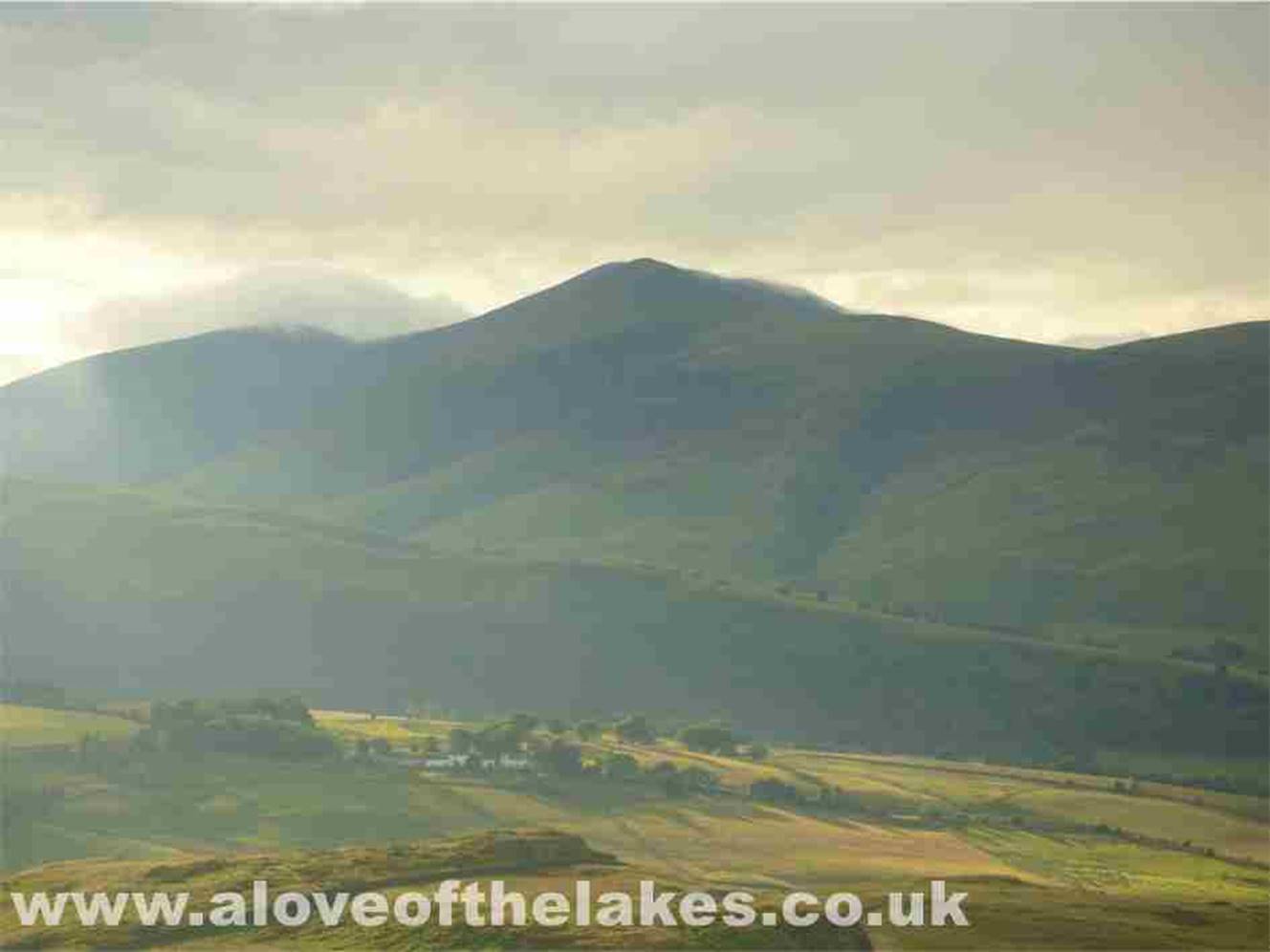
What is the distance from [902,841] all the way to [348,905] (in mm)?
77910

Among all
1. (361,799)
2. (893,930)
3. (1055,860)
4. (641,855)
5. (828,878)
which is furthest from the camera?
(361,799)

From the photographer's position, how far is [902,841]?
7003 inches

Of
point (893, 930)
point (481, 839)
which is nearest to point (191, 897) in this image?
point (481, 839)

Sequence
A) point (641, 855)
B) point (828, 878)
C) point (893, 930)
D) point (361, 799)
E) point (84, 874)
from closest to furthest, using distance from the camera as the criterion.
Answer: point (893, 930), point (84, 874), point (828, 878), point (641, 855), point (361, 799)

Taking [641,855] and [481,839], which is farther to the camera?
[641,855]

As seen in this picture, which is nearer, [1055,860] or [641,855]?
[641,855]

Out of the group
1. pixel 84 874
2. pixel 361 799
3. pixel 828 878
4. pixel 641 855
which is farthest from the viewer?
pixel 361 799

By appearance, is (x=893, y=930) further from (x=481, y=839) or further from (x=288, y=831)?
(x=288, y=831)

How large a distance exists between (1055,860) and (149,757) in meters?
90.1

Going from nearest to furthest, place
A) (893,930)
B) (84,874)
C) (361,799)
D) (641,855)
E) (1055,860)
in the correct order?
(893,930) < (84,874) < (641,855) < (1055,860) < (361,799)

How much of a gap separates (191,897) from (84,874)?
17.3 meters

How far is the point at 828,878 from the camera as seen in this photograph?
153 m

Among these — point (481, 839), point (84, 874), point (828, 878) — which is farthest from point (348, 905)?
point (828, 878)

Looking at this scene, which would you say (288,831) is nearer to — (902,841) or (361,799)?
(361,799)
